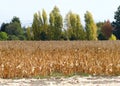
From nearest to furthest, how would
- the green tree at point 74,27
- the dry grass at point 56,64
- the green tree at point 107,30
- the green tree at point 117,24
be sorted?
the dry grass at point 56,64 < the green tree at point 74,27 < the green tree at point 117,24 < the green tree at point 107,30

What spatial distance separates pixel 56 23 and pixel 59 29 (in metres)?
2.80

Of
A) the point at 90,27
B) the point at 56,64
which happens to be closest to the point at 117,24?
the point at 90,27

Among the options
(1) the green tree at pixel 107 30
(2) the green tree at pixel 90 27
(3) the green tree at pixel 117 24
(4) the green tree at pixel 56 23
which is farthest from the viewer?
(1) the green tree at pixel 107 30

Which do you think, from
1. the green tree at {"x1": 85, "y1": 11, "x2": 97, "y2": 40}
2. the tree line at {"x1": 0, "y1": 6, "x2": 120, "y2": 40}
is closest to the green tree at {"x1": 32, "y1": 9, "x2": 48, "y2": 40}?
the tree line at {"x1": 0, "y1": 6, "x2": 120, "y2": 40}

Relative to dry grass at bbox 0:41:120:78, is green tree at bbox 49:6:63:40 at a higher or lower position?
higher

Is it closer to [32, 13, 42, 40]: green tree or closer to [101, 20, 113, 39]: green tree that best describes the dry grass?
[32, 13, 42, 40]: green tree

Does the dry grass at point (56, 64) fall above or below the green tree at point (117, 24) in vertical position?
below

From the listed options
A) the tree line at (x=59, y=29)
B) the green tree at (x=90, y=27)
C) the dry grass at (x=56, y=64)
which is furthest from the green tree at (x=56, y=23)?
the dry grass at (x=56, y=64)

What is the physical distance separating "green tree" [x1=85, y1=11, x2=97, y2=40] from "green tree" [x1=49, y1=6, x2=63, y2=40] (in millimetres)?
4008

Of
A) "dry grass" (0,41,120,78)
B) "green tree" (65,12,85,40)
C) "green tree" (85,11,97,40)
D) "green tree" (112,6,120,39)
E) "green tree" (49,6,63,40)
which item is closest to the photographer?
"dry grass" (0,41,120,78)

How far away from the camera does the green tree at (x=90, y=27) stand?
5878 centimetres

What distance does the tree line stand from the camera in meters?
56.8

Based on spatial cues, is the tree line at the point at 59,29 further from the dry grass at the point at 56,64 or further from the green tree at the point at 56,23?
the dry grass at the point at 56,64

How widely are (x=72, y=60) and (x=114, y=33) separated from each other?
52064mm
